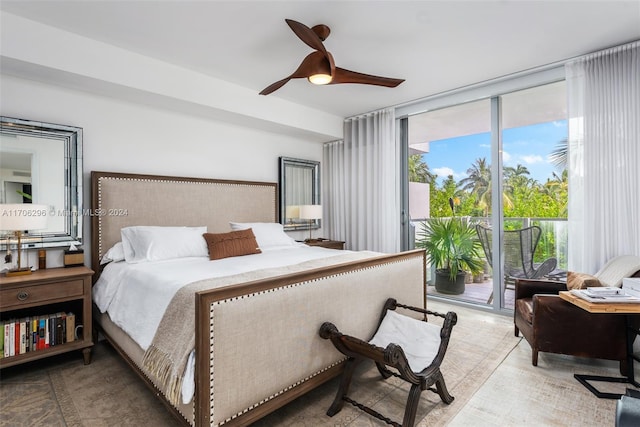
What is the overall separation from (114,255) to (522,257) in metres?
4.14

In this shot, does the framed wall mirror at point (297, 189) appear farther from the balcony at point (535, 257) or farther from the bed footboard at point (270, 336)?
the bed footboard at point (270, 336)

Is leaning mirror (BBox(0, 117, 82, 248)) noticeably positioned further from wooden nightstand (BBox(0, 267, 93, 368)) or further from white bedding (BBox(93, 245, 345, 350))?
white bedding (BBox(93, 245, 345, 350))

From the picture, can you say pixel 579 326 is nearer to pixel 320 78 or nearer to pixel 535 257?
pixel 535 257

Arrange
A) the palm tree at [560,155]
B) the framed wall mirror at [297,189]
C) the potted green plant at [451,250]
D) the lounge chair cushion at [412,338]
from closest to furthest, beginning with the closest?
the lounge chair cushion at [412,338]
the palm tree at [560,155]
the potted green plant at [451,250]
the framed wall mirror at [297,189]

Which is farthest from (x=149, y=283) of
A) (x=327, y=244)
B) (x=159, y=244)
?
(x=327, y=244)

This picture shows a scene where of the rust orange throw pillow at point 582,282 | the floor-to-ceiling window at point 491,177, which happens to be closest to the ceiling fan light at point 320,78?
the floor-to-ceiling window at point 491,177

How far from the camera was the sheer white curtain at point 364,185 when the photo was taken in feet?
14.6

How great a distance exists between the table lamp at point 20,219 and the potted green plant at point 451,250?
404 centimetres

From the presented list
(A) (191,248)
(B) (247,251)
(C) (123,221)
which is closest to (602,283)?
(B) (247,251)

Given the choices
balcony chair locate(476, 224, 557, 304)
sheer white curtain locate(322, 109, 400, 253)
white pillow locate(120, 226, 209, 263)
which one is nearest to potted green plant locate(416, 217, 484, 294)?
balcony chair locate(476, 224, 557, 304)

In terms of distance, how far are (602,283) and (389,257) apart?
166 cm

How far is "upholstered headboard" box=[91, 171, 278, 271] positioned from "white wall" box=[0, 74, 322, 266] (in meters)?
0.14

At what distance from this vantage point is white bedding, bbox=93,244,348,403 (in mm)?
1898

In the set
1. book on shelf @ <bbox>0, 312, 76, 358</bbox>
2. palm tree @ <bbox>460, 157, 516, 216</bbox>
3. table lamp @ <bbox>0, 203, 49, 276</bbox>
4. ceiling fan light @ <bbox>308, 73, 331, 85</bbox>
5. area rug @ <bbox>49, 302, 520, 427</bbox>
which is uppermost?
ceiling fan light @ <bbox>308, 73, 331, 85</bbox>
